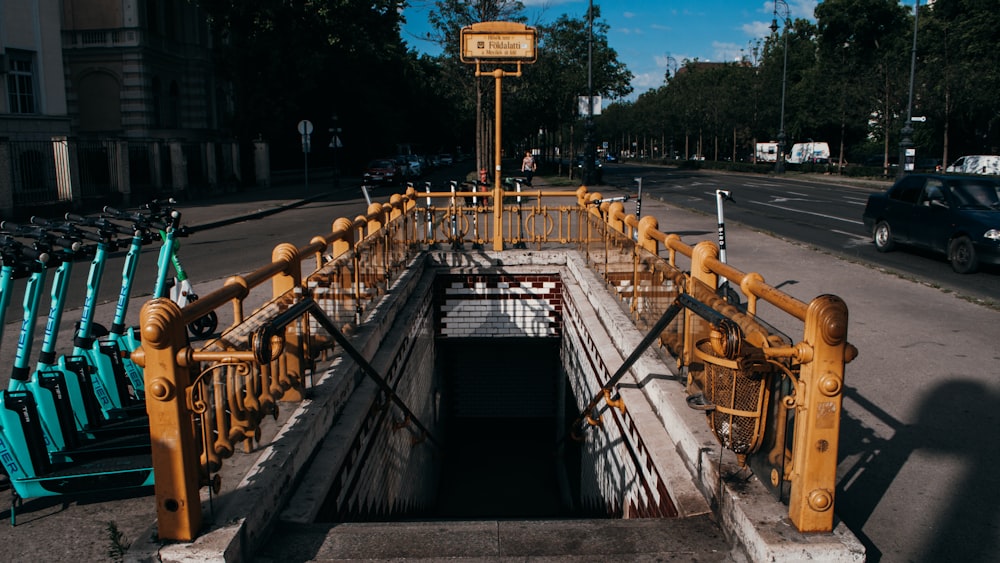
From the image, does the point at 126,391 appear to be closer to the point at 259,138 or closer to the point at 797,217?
the point at 797,217

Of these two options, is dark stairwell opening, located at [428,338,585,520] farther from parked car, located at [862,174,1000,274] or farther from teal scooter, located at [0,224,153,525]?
parked car, located at [862,174,1000,274]

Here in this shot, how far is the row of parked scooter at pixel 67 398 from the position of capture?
4.39 metres

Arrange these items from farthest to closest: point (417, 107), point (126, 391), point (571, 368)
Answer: point (417, 107), point (571, 368), point (126, 391)

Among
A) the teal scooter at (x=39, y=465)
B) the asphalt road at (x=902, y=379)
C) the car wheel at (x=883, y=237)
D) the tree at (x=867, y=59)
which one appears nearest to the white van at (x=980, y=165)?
the tree at (x=867, y=59)

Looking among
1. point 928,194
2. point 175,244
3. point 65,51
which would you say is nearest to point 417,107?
point 65,51

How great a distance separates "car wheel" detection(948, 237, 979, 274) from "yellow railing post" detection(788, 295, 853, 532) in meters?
12.5

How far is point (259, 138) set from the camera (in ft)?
134

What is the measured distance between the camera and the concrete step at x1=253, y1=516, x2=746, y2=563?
350cm

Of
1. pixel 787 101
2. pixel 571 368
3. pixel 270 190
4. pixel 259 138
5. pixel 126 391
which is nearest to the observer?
pixel 126 391

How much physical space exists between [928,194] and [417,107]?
66522 mm

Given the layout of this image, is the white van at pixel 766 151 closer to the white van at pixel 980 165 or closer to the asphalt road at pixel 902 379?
the white van at pixel 980 165

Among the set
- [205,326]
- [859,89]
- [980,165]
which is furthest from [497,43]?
[859,89]

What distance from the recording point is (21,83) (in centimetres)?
2941

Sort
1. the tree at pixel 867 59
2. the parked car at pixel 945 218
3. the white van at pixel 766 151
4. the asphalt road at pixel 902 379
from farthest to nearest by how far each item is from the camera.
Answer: the white van at pixel 766 151
the tree at pixel 867 59
the parked car at pixel 945 218
the asphalt road at pixel 902 379
